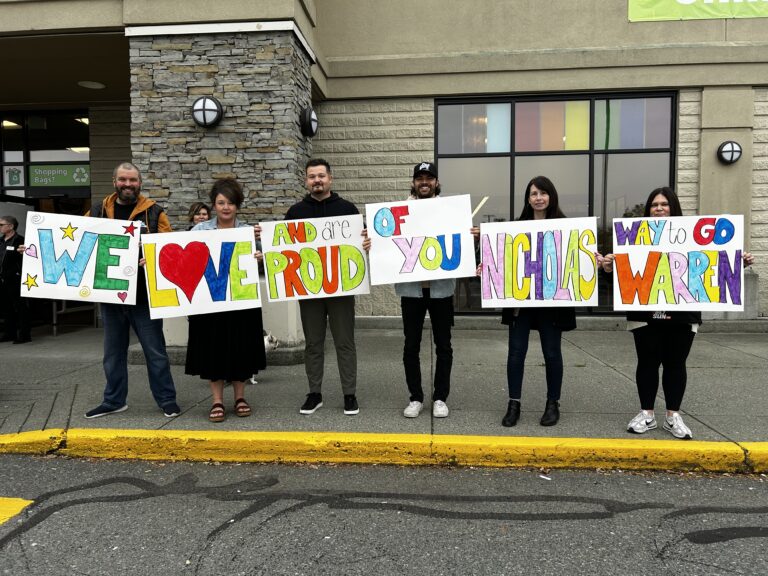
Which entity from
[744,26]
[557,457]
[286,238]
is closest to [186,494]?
[286,238]

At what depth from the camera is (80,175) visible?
1055cm

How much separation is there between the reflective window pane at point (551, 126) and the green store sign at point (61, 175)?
8558 mm

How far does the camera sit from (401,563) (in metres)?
2.47

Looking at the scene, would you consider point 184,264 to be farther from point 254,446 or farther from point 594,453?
point 594,453

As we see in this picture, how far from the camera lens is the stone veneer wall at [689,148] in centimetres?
860

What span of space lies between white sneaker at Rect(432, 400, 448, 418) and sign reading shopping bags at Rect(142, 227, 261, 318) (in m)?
1.70

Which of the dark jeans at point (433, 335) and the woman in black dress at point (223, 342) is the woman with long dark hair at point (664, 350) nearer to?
the dark jeans at point (433, 335)

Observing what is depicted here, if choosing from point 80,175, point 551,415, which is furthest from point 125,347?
point 80,175

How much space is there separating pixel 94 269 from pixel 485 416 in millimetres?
3467

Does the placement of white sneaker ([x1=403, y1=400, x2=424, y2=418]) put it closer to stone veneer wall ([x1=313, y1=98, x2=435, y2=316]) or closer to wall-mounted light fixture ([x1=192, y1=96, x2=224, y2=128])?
wall-mounted light fixture ([x1=192, y1=96, x2=224, y2=128])

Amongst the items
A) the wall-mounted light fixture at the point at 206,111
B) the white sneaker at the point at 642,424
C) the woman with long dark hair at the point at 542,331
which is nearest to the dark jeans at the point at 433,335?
the woman with long dark hair at the point at 542,331

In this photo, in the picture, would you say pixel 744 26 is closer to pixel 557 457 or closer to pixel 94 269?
pixel 557 457

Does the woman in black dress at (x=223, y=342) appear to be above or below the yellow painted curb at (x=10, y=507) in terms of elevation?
above

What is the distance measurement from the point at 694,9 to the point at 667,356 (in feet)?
24.3
